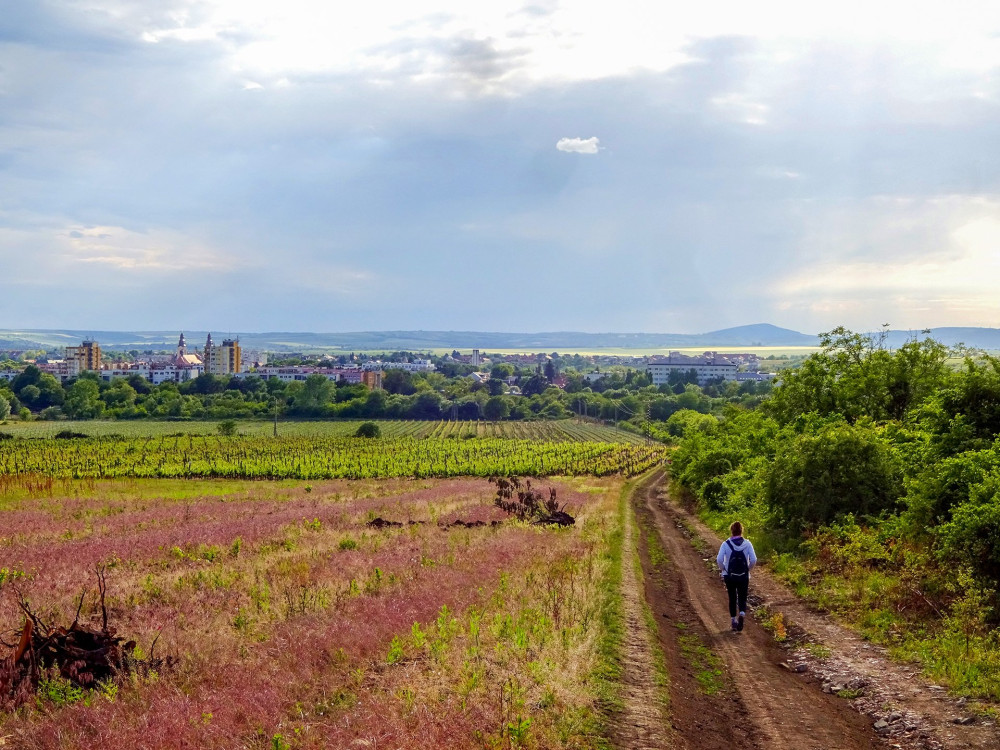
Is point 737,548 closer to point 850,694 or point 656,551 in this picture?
point 850,694

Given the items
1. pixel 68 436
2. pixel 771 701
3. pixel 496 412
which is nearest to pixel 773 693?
pixel 771 701

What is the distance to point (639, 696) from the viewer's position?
1162cm

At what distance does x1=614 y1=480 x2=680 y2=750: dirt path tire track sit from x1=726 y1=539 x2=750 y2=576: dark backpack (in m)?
2.19

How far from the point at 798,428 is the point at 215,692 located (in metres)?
32.2

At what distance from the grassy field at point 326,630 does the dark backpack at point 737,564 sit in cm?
305

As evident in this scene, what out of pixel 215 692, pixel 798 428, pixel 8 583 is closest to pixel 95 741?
pixel 215 692

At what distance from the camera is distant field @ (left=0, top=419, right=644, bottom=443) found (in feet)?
424

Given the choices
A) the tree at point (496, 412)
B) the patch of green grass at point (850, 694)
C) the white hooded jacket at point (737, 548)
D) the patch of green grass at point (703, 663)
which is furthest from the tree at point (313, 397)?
the patch of green grass at point (850, 694)

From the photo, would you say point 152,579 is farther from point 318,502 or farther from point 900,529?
point 318,502

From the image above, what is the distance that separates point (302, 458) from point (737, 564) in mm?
74822

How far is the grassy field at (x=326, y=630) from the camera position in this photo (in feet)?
31.6

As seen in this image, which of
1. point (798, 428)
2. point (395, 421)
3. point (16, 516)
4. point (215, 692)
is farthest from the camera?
point (395, 421)

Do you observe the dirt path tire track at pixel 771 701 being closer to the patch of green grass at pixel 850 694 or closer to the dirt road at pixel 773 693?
the dirt road at pixel 773 693

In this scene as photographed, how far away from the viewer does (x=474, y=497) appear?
43.3m
